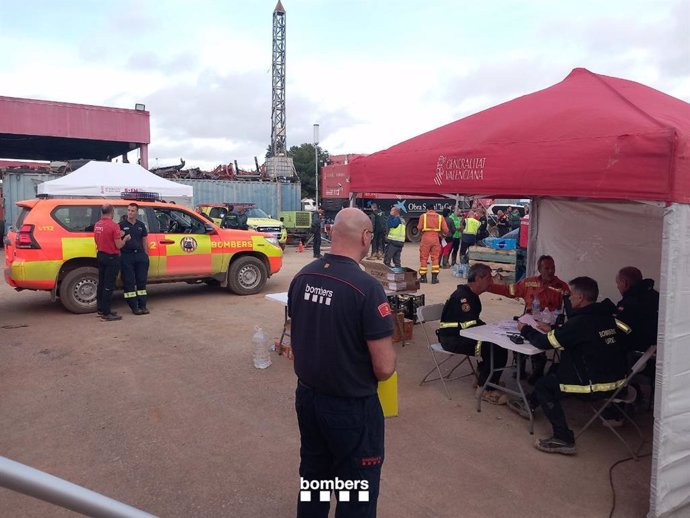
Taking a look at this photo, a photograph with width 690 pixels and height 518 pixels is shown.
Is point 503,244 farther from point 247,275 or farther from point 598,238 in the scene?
point 598,238

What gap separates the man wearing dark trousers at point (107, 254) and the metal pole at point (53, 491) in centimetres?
684

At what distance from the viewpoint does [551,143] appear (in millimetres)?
3699

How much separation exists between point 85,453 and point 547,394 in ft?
11.4

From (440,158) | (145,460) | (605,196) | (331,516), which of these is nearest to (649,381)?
(605,196)

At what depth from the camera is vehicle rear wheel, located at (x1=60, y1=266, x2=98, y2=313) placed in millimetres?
8047

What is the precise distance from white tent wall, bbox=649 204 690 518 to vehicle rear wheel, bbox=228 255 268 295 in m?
7.68

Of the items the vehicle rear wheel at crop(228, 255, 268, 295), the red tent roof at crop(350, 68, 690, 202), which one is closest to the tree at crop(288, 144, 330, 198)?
the vehicle rear wheel at crop(228, 255, 268, 295)

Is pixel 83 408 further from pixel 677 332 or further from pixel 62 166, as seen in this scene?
pixel 62 166

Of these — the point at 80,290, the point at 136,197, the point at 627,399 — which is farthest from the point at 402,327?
the point at 136,197

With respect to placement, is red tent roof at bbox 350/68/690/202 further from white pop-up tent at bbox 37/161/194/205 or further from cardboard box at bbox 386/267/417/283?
white pop-up tent at bbox 37/161/194/205

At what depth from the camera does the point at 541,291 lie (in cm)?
553

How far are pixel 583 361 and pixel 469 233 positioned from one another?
954 centimetres

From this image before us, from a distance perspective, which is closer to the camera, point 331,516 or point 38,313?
point 331,516

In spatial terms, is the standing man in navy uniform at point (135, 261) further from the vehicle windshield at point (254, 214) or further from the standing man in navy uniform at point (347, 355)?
the vehicle windshield at point (254, 214)
